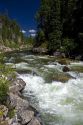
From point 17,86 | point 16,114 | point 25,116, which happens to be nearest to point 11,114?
point 16,114

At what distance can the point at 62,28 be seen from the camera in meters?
61.0

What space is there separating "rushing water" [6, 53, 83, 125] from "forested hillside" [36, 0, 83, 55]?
21.1 meters

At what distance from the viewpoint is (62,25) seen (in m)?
61.7

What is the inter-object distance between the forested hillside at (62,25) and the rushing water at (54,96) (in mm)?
21125

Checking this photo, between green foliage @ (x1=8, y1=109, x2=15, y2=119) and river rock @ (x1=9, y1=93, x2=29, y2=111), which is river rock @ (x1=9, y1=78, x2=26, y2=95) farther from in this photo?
green foliage @ (x1=8, y1=109, x2=15, y2=119)

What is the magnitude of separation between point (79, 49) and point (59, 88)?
26332 millimetres

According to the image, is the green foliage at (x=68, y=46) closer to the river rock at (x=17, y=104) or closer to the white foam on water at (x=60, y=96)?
the white foam on water at (x=60, y=96)

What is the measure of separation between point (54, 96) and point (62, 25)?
→ 43289 mm

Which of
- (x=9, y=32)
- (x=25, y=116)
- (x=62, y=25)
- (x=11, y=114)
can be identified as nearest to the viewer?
(x=11, y=114)

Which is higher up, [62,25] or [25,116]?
[25,116]

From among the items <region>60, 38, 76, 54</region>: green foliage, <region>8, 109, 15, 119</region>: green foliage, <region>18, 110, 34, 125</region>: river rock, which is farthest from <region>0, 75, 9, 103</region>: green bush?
<region>60, 38, 76, 54</region>: green foliage

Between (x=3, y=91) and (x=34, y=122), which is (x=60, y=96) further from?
(x=3, y=91)

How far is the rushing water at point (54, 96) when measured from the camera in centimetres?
1620

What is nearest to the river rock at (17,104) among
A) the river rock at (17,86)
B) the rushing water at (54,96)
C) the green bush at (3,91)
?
the green bush at (3,91)
